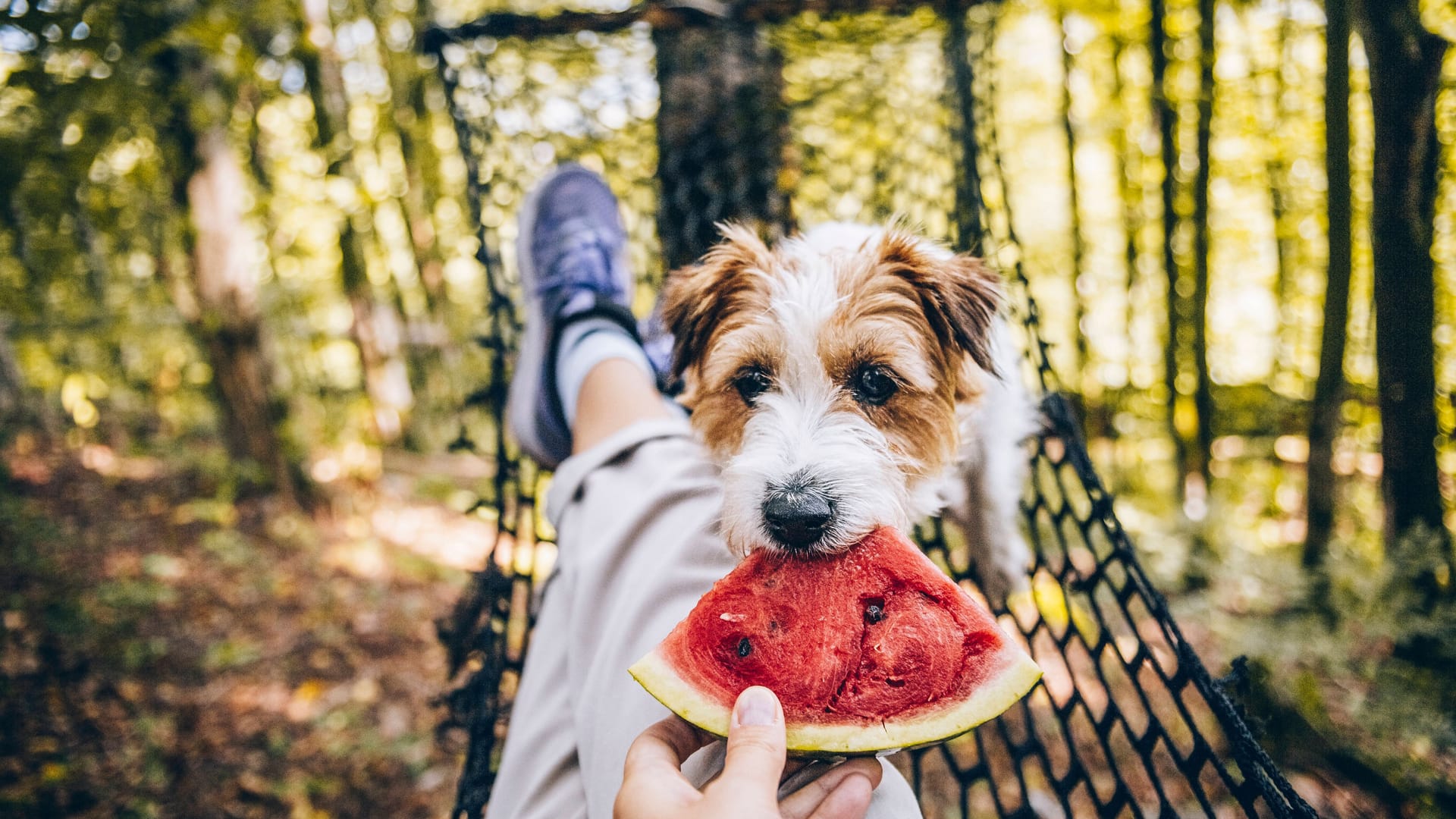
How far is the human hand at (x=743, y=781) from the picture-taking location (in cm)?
99

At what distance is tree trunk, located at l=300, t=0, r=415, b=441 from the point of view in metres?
5.41

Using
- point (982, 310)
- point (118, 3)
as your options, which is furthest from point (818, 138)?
point (118, 3)

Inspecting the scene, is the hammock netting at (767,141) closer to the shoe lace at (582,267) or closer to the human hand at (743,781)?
the shoe lace at (582,267)

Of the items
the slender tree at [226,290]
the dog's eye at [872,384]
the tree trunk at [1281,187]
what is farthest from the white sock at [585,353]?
the tree trunk at [1281,187]

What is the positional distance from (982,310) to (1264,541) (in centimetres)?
428

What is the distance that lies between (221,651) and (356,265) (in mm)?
3883

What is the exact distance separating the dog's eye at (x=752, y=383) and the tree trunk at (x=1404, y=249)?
2446 millimetres

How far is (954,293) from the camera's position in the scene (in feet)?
6.30

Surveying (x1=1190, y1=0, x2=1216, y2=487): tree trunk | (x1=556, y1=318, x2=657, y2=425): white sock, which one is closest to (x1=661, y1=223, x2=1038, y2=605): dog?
(x1=556, y1=318, x2=657, y2=425): white sock

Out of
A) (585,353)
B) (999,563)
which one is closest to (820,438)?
(585,353)

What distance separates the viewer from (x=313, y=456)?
588cm

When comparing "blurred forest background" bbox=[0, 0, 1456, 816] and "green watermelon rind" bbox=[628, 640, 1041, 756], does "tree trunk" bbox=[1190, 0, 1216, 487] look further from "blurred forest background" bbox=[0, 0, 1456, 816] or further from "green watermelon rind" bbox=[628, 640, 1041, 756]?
"green watermelon rind" bbox=[628, 640, 1041, 756]

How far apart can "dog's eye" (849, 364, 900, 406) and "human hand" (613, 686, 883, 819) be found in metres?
0.92

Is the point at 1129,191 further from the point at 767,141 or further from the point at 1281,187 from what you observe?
the point at 767,141
